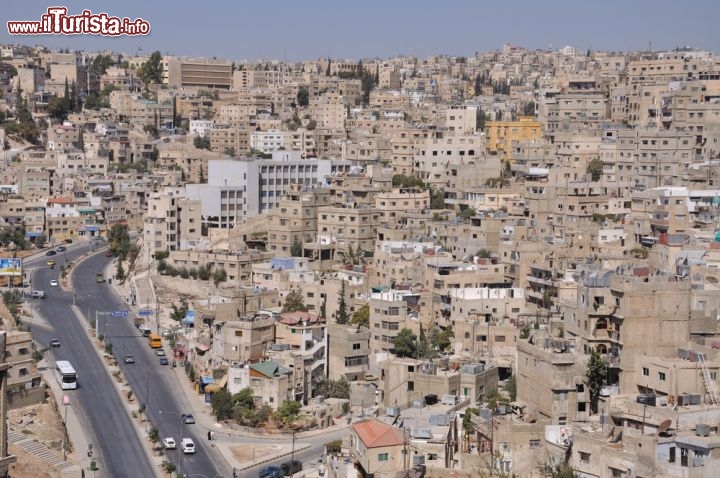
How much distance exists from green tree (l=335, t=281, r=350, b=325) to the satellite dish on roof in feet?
38.2

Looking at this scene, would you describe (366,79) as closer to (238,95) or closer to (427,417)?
(238,95)

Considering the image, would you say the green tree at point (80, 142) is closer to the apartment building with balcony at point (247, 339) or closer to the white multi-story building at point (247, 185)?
the white multi-story building at point (247, 185)

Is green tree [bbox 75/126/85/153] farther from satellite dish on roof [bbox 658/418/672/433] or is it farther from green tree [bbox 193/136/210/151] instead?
satellite dish on roof [bbox 658/418/672/433]

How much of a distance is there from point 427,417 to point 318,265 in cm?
1293

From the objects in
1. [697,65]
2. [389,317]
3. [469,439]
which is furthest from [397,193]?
[469,439]

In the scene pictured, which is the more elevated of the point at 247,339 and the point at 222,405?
the point at 247,339

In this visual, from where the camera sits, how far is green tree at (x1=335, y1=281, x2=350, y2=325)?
90.6ft

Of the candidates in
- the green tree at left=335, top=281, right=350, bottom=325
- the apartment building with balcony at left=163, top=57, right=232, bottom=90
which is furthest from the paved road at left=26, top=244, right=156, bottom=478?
the apartment building with balcony at left=163, top=57, right=232, bottom=90

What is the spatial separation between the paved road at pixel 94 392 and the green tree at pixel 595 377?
6.80 m

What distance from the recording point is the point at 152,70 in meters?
74.1

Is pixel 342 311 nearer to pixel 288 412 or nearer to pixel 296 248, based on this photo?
pixel 288 412

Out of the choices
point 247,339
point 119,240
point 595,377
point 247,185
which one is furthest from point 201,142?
point 595,377

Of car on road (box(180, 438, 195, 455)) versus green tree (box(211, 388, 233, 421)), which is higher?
green tree (box(211, 388, 233, 421))

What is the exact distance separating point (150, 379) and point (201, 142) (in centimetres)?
3023
